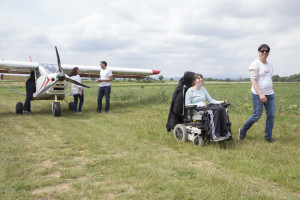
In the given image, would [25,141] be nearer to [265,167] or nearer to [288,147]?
[265,167]

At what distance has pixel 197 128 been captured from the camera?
4.71 metres

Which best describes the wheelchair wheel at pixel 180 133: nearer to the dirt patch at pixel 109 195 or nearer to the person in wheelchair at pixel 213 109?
the person in wheelchair at pixel 213 109

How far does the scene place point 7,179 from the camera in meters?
3.12

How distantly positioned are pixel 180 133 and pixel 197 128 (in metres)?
0.51

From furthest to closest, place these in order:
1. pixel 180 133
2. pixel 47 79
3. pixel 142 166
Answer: pixel 47 79 → pixel 180 133 → pixel 142 166

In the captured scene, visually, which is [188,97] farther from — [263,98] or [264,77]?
[264,77]

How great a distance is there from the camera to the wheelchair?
175 inches

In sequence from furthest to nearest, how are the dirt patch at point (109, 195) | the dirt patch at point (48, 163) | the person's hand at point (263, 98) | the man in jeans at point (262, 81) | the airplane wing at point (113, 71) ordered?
the airplane wing at point (113, 71) → the man in jeans at point (262, 81) → the person's hand at point (263, 98) → the dirt patch at point (48, 163) → the dirt patch at point (109, 195)

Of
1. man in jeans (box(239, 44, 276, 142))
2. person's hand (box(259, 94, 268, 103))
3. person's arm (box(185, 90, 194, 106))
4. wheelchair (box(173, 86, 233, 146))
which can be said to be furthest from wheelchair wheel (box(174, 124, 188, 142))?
person's hand (box(259, 94, 268, 103))

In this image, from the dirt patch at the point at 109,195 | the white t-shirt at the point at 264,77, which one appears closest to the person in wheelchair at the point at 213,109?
the white t-shirt at the point at 264,77

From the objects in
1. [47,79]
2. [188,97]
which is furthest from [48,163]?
[47,79]

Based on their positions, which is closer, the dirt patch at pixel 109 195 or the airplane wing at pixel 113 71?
the dirt patch at pixel 109 195

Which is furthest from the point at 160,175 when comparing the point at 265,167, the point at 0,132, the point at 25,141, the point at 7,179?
the point at 0,132

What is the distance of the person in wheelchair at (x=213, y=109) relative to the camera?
14.6 ft
